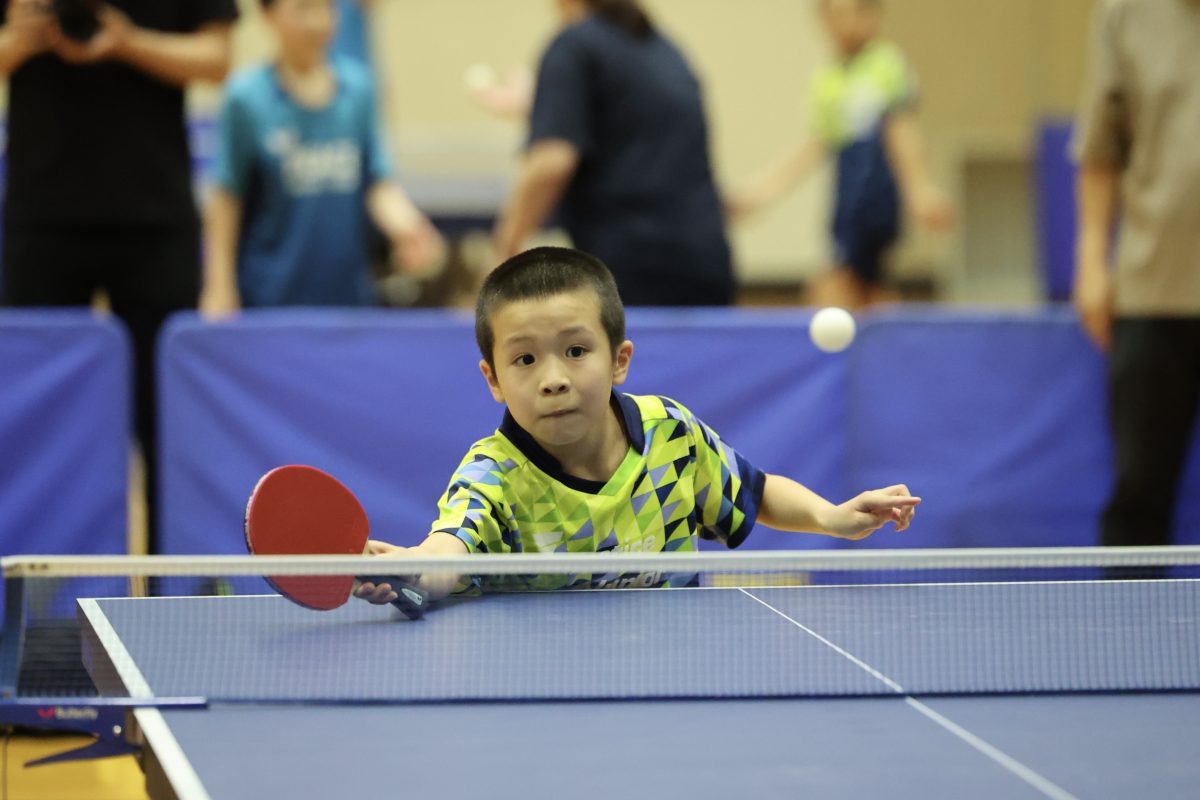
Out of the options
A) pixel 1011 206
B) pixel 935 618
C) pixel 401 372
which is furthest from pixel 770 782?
pixel 1011 206

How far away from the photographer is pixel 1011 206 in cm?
1602

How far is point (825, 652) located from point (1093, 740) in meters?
0.47

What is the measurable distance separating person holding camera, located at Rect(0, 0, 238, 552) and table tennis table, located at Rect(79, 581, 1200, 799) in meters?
1.96

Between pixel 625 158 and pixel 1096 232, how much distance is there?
1.28 metres

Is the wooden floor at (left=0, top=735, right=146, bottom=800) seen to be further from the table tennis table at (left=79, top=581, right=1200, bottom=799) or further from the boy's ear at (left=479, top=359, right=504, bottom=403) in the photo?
the boy's ear at (left=479, top=359, right=504, bottom=403)

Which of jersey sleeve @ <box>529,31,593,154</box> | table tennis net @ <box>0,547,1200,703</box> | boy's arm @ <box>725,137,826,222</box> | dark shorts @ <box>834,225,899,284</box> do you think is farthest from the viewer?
dark shorts @ <box>834,225,899,284</box>

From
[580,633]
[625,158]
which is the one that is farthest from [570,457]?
[625,158]

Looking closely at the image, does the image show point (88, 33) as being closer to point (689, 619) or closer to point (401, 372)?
point (401, 372)

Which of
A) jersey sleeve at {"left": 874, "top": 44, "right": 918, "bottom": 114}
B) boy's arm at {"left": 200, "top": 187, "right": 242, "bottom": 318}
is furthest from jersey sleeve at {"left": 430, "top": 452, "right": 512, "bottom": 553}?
jersey sleeve at {"left": 874, "top": 44, "right": 918, "bottom": 114}

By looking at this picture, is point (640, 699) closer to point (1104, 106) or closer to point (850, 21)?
point (1104, 106)

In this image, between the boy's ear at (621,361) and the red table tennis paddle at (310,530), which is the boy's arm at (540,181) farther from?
the red table tennis paddle at (310,530)

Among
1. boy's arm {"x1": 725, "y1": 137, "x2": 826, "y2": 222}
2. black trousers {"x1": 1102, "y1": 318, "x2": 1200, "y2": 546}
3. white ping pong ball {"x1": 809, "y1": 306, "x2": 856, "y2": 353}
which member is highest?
boy's arm {"x1": 725, "y1": 137, "x2": 826, "y2": 222}

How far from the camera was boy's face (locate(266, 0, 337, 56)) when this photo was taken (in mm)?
4602

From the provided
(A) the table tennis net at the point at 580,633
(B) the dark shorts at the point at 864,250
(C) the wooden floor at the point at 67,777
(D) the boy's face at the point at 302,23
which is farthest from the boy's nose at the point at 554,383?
(B) the dark shorts at the point at 864,250
